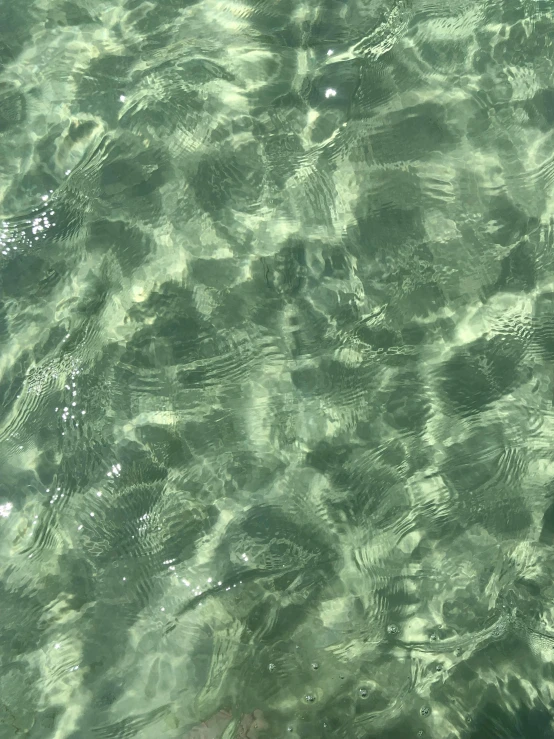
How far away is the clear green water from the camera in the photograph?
3.32 m

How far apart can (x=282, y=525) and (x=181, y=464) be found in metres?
0.63

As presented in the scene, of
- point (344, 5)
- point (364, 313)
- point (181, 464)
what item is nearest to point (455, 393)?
point (364, 313)

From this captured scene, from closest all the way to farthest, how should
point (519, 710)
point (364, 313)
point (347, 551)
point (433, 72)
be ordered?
point (519, 710) < point (347, 551) < point (364, 313) < point (433, 72)

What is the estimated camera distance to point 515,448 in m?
3.59

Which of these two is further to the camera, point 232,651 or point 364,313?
point 364,313

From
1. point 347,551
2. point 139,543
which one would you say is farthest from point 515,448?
point 139,543

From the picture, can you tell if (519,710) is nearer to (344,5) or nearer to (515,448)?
(515,448)

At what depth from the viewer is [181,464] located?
3.62 m

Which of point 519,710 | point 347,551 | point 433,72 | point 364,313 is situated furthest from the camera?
point 433,72

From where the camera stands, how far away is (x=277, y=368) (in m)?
3.71

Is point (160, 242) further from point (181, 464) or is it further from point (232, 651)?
point (232, 651)

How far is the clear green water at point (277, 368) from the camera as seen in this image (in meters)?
3.32

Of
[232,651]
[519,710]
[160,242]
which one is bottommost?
[519,710]

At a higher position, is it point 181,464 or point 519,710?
point 181,464
